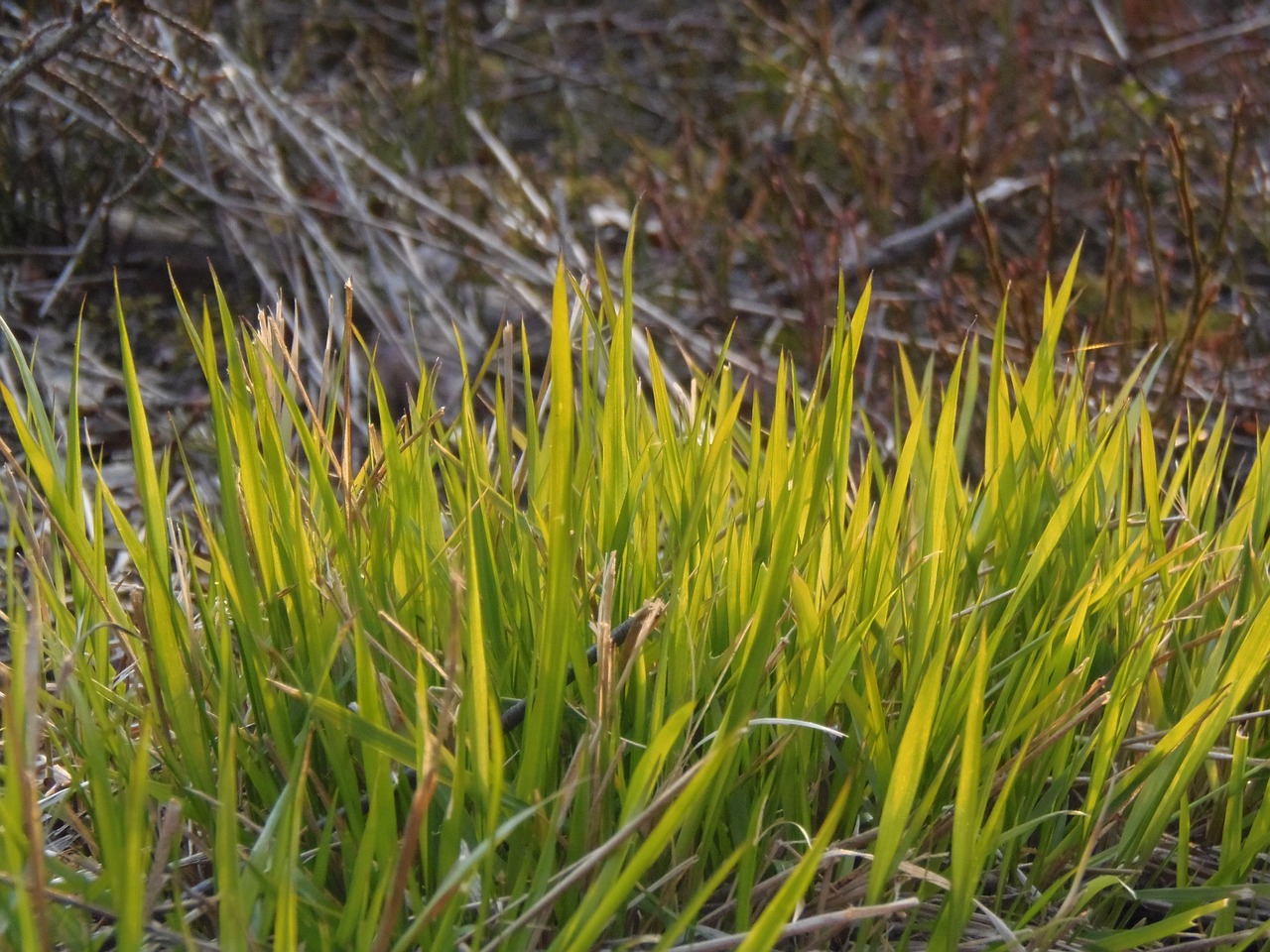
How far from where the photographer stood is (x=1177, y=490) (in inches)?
51.5

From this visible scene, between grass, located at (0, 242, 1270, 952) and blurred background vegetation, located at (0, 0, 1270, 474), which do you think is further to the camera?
blurred background vegetation, located at (0, 0, 1270, 474)

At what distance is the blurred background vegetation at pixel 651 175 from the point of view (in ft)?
8.08

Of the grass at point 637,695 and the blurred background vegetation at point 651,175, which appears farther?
the blurred background vegetation at point 651,175

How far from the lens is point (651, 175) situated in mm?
3217

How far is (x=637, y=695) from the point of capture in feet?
3.22

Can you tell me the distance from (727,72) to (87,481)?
3439 millimetres

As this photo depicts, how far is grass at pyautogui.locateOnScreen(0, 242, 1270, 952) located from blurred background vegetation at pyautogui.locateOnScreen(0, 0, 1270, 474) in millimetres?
484

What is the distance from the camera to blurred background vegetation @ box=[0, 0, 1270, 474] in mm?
2463

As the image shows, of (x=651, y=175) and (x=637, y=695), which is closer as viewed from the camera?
(x=637, y=695)

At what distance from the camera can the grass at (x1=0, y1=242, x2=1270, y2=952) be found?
83 cm

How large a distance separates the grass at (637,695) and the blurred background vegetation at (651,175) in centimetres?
48

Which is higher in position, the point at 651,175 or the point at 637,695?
the point at 651,175

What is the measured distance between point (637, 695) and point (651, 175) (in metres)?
2.44

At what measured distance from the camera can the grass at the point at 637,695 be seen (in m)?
0.83
